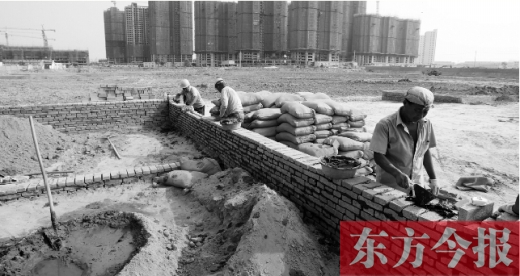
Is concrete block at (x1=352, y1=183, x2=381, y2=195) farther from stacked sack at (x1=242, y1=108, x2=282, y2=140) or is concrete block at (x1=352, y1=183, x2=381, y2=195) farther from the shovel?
stacked sack at (x1=242, y1=108, x2=282, y2=140)

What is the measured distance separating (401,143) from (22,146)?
22.0 feet

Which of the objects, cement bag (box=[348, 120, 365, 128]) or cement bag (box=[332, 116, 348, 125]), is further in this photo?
cement bag (box=[348, 120, 365, 128])

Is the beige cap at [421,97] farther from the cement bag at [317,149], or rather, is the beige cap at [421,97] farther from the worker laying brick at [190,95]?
the worker laying brick at [190,95]

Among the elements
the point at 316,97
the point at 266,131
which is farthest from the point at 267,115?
the point at 316,97

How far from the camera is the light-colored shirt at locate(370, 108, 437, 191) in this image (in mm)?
2521

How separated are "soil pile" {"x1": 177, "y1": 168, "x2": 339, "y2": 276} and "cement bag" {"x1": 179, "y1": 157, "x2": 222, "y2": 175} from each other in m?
1.32

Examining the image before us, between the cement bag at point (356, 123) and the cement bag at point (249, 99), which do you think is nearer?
the cement bag at point (356, 123)

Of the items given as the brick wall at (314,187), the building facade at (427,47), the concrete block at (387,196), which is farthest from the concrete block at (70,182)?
the building facade at (427,47)

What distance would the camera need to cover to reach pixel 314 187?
11.0ft

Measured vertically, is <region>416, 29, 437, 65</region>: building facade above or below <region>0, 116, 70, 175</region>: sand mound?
above

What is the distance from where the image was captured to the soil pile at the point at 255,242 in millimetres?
2705

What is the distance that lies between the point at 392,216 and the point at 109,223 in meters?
3.09

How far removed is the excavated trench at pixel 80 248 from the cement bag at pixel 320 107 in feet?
11.1

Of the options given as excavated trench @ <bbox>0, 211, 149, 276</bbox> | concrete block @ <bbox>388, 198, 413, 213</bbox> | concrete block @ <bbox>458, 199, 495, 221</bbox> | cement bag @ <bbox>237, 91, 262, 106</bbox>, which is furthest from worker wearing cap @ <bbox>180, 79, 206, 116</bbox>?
concrete block @ <bbox>458, 199, 495, 221</bbox>
